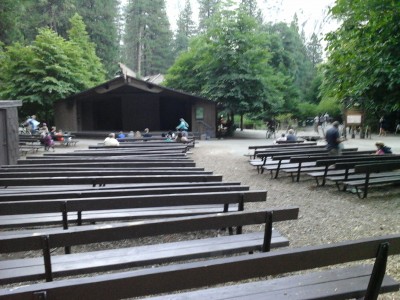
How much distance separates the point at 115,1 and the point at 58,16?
1494 centimetres

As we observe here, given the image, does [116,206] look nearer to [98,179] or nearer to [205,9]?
[98,179]

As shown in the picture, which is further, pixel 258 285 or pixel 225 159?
pixel 225 159

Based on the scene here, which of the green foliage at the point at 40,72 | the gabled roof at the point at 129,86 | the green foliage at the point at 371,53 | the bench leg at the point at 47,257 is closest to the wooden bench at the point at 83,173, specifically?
the bench leg at the point at 47,257

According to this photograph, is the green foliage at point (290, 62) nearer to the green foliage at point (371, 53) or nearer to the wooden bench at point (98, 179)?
the green foliage at point (371, 53)

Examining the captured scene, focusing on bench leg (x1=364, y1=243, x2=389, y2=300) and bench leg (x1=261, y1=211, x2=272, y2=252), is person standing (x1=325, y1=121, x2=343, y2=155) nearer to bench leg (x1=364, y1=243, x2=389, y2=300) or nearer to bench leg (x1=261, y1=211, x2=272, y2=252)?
bench leg (x1=261, y1=211, x2=272, y2=252)

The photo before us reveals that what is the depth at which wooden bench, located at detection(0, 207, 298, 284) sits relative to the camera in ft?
8.66

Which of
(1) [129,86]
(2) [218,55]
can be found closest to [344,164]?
(2) [218,55]

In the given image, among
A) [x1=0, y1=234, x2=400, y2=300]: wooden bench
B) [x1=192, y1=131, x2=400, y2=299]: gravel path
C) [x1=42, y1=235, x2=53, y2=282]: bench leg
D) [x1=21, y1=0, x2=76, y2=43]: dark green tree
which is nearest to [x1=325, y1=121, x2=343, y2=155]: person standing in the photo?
[x1=192, y1=131, x2=400, y2=299]: gravel path

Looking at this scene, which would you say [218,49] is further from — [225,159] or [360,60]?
[360,60]

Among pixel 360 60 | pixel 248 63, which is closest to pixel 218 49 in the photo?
pixel 248 63

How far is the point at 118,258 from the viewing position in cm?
306

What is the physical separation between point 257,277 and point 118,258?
1.38 meters

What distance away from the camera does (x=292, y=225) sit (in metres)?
Result: 5.54

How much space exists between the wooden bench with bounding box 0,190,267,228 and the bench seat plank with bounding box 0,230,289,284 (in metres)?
0.64
